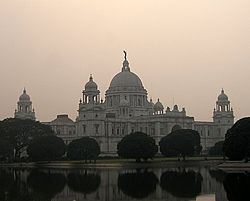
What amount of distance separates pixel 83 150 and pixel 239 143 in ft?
110

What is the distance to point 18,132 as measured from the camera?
96562 millimetres

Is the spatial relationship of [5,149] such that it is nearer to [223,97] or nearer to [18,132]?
[18,132]

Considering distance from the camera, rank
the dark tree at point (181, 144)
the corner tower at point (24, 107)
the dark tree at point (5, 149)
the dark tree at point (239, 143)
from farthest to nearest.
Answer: the corner tower at point (24, 107) → the dark tree at point (5, 149) → the dark tree at point (181, 144) → the dark tree at point (239, 143)

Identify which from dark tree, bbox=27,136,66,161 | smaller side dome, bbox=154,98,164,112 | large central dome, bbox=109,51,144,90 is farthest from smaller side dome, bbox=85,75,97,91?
dark tree, bbox=27,136,66,161

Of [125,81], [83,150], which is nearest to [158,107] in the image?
[125,81]

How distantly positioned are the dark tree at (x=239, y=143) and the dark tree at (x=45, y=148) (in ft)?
107

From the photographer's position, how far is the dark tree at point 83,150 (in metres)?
88.4

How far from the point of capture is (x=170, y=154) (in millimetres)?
91562

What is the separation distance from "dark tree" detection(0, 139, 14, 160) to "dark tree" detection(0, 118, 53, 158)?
178 centimetres

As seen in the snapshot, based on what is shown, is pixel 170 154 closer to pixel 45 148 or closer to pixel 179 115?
pixel 45 148

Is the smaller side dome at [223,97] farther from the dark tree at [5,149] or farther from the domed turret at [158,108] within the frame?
the dark tree at [5,149]

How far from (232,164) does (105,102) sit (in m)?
78.6

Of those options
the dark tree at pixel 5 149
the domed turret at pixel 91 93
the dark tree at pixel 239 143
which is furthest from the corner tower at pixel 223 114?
the dark tree at pixel 239 143

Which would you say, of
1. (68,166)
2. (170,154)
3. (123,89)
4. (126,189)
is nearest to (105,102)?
(123,89)
